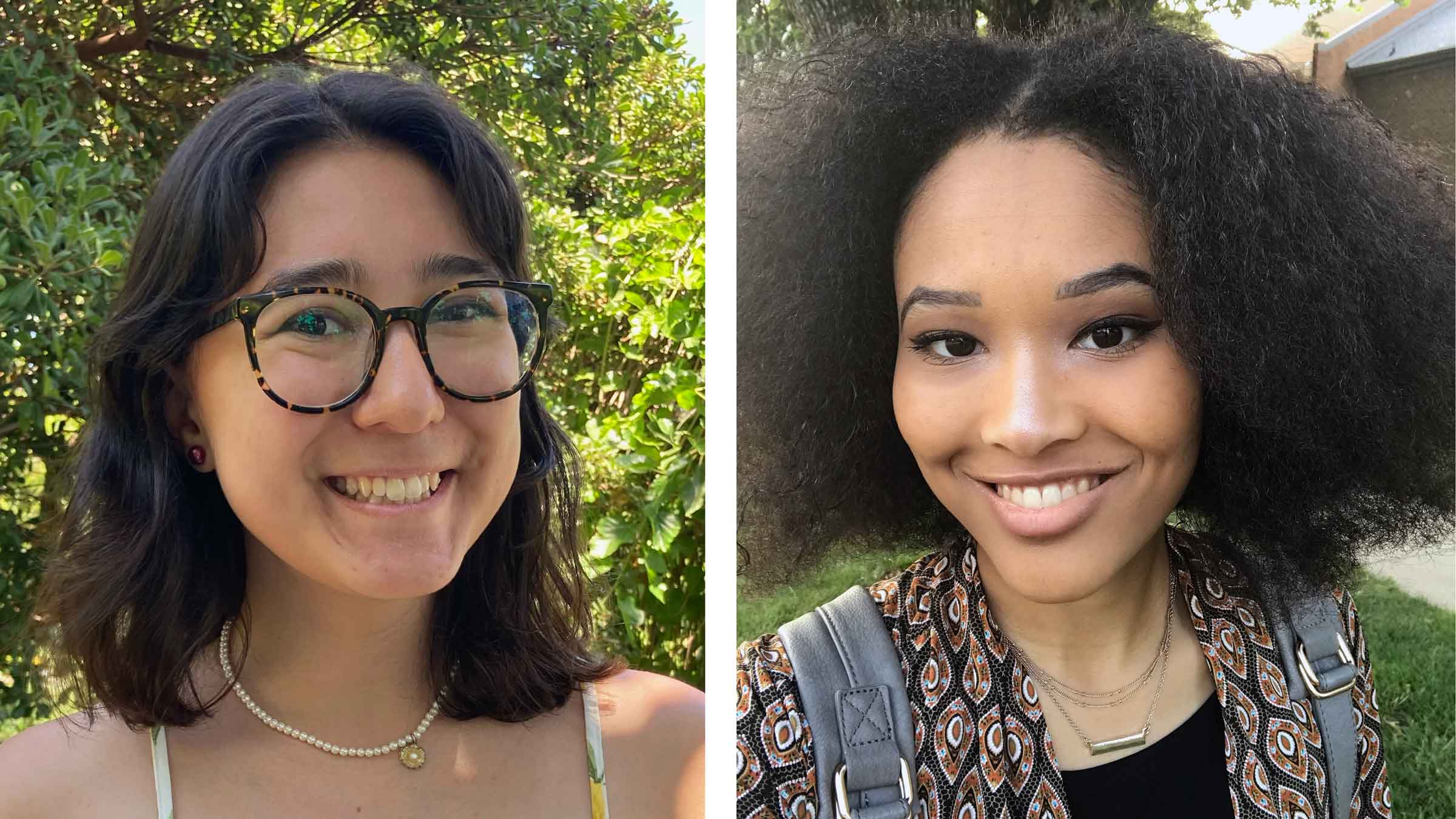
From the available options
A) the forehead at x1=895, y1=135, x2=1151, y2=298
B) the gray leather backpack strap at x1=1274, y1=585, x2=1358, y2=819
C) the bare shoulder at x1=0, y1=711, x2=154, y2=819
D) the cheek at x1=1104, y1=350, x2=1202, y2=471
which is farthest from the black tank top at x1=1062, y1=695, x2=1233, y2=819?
the bare shoulder at x1=0, y1=711, x2=154, y2=819

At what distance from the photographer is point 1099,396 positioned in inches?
50.2

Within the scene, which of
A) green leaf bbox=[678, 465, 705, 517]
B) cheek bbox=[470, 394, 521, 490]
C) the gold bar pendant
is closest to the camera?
cheek bbox=[470, 394, 521, 490]

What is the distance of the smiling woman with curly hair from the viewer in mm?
1266

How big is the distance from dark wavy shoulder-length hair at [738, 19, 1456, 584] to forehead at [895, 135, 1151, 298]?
0.07ft

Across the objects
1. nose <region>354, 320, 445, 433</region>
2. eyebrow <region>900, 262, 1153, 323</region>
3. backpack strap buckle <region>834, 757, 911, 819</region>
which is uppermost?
eyebrow <region>900, 262, 1153, 323</region>

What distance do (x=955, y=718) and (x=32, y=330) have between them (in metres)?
1.21

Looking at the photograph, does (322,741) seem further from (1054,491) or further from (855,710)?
(1054,491)

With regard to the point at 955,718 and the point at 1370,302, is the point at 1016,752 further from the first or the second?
the point at 1370,302

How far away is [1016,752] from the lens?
4.43 feet

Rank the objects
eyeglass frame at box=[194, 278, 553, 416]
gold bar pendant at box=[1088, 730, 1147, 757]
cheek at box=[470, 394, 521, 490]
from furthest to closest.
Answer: gold bar pendant at box=[1088, 730, 1147, 757] < cheek at box=[470, 394, 521, 490] < eyeglass frame at box=[194, 278, 553, 416]

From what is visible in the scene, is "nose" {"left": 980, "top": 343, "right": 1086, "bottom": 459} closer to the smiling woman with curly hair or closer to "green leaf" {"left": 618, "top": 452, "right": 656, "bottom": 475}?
the smiling woman with curly hair

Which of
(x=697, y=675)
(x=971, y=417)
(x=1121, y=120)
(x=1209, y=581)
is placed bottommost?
(x=697, y=675)

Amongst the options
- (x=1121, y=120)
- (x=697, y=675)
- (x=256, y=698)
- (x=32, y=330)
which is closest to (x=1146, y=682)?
(x=1121, y=120)

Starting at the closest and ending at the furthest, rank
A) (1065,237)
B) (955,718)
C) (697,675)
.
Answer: (1065,237)
(955,718)
(697,675)
